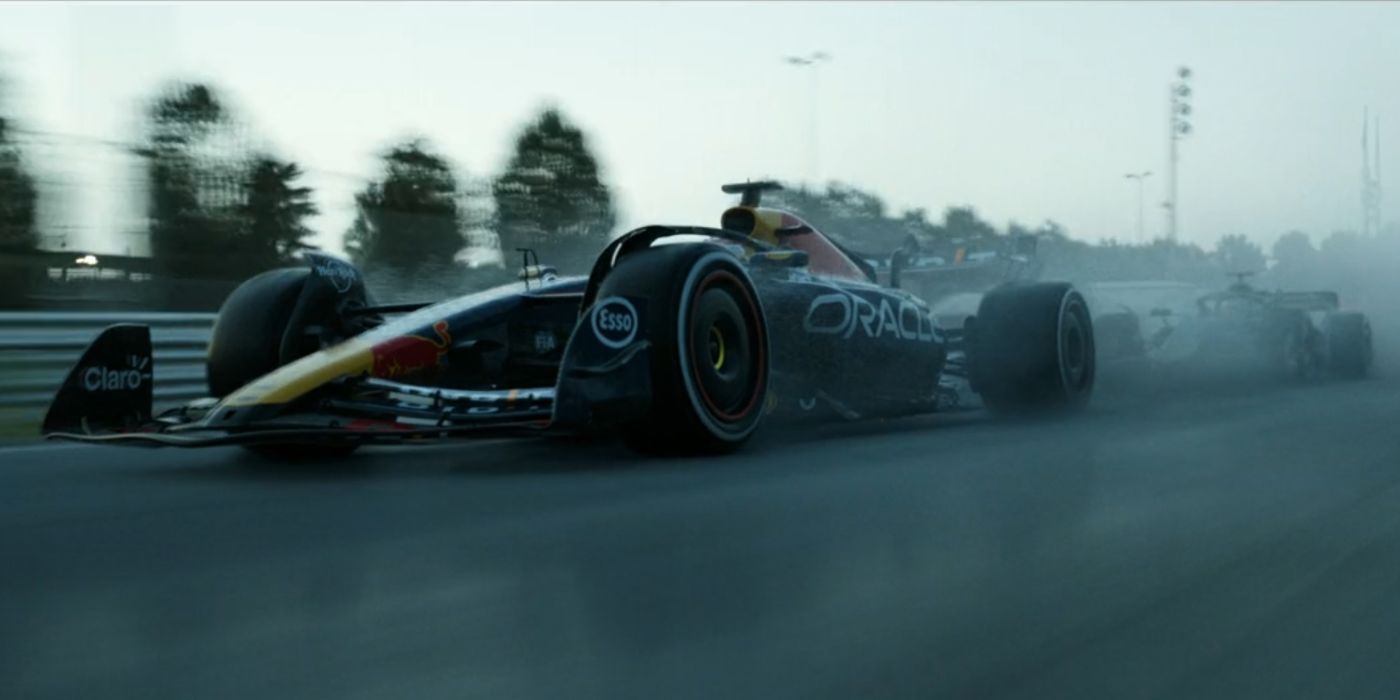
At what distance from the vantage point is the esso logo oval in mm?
5426

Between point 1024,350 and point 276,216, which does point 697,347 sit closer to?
point 1024,350

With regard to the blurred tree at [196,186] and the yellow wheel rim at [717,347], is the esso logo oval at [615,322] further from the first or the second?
the blurred tree at [196,186]

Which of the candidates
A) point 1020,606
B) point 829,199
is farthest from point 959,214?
point 1020,606

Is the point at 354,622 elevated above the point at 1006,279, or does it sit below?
below

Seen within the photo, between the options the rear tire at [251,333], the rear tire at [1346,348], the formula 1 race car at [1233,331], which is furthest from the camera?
the rear tire at [1346,348]

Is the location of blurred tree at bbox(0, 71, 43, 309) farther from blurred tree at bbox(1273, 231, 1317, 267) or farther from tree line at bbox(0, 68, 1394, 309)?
blurred tree at bbox(1273, 231, 1317, 267)

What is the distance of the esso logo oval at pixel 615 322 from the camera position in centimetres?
543

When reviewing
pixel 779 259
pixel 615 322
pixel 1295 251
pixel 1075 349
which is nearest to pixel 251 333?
pixel 615 322

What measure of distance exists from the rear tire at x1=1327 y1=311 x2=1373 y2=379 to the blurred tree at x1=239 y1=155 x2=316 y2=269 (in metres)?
10.4

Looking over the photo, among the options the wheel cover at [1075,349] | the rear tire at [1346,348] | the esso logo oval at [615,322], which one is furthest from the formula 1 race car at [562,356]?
the rear tire at [1346,348]

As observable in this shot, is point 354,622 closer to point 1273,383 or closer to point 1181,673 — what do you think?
point 1181,673

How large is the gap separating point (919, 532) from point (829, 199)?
18.2 metres

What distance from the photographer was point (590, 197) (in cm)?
2042

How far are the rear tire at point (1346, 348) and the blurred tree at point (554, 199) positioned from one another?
7888 mm
